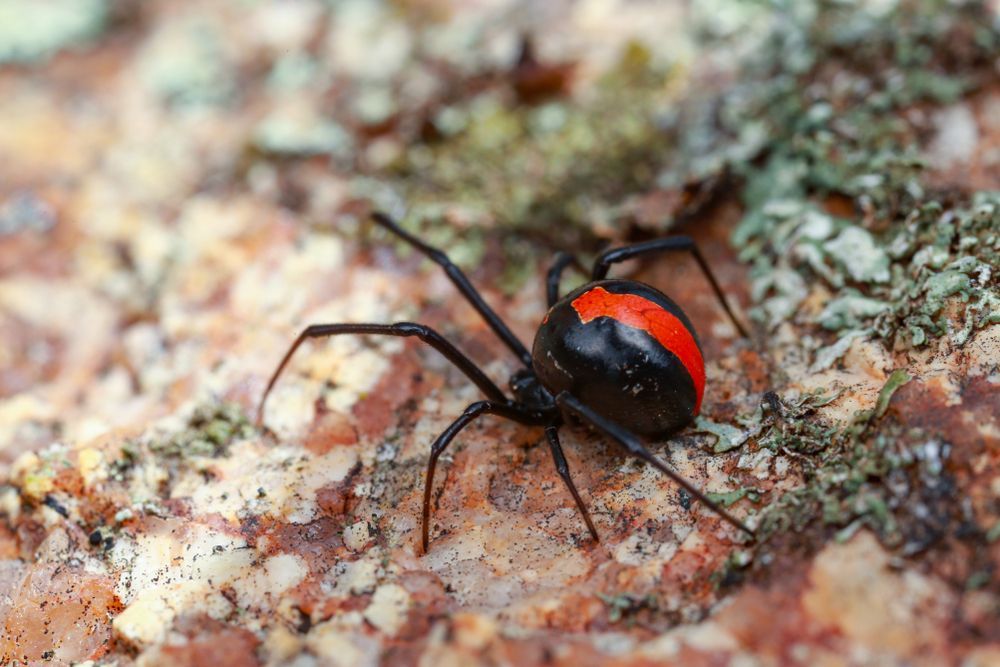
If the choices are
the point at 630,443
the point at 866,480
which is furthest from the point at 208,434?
the point at 866,480

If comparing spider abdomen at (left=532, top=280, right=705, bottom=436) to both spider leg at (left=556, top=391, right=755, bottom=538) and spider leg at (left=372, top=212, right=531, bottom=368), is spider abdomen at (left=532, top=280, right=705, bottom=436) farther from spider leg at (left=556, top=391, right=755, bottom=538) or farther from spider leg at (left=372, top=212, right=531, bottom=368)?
spider leg at (left=372, top=212, right=531, bottom=368)

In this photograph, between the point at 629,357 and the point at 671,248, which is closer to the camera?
the point at 629,357

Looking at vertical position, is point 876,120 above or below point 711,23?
below

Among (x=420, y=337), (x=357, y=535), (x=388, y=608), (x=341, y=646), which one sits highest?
(x=420, y=337)

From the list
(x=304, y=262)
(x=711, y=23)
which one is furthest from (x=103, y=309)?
(x=711, y=23)

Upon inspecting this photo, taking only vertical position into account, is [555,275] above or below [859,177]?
below

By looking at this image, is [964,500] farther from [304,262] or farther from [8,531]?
[8,531]

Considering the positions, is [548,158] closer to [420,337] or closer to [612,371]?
[420,337]
